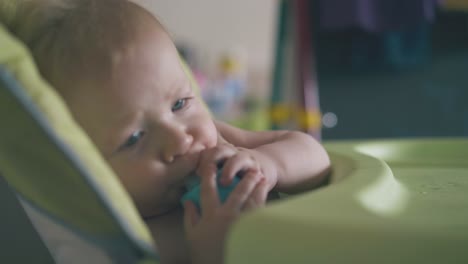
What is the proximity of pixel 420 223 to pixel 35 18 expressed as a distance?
39 cm

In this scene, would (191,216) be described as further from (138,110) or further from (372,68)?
(372,68)

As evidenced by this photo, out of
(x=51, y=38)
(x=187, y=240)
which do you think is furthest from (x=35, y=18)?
(x=187, y=240)

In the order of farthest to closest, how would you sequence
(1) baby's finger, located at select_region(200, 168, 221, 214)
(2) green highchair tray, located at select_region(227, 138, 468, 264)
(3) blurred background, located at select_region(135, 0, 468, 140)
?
(3) blurred background, located at select_region(135, 0, 468, 140) → (1) baby's finger, located at select_region(200, 168, 221, 214) → (2) green highchair tray, located at select_region(227, 138, 468, 264)

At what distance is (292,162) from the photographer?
1.80 feet

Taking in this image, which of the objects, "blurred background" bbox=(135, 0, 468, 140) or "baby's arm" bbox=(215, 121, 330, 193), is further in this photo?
"blurred background" bbox=(135, 0, 468, 140)

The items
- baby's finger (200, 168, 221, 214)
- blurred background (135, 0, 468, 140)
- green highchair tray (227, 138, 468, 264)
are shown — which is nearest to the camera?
green highchair tray (227, 138, 468, 264)

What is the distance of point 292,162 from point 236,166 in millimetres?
104

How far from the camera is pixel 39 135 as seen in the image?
1.19 feet

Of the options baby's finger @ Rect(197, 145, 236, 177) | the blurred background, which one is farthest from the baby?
the blurred background

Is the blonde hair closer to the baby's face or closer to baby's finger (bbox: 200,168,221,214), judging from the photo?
the baby's face

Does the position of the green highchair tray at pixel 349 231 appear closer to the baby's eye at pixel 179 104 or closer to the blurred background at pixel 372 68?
the baby's eye at pixel 179 104

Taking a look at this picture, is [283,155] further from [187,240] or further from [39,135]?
[39,135]

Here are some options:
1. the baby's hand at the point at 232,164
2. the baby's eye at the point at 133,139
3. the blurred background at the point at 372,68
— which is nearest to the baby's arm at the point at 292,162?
the baby's hand at the point at 232,164

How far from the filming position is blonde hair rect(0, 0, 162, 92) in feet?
1.65
